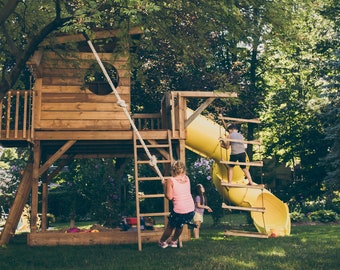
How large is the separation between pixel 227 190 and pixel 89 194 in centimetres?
527

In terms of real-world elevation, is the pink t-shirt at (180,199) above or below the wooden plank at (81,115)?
below

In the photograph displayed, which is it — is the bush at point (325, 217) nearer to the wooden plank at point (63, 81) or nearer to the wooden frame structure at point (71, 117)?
the wooden frame structure at point (71, 117)

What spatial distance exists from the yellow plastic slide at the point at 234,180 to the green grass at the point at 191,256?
87.8 inches

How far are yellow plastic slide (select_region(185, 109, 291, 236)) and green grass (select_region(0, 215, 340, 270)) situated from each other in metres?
2.23

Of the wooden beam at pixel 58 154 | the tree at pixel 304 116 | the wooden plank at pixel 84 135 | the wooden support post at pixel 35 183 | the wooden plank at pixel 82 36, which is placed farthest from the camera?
the tree at pixel 304 116

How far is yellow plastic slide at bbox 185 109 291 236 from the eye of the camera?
13758 mm

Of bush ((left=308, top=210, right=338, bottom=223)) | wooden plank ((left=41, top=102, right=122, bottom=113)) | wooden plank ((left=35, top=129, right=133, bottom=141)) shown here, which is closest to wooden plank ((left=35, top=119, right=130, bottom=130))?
wooden plank ((left=35, top=129, right=133, bottom=141))

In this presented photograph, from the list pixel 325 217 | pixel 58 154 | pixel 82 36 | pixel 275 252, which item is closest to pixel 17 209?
pixel 58 154

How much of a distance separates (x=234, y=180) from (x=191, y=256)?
5723mm

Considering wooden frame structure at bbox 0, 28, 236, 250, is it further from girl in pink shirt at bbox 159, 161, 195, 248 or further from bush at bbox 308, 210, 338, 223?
bush at bbox 308, 210, 338, 223

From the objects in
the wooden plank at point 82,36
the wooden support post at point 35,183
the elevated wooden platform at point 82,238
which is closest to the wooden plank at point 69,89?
the wooden plank at point 82,36

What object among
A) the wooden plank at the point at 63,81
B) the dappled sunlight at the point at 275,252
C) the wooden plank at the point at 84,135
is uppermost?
the wooden plank at the point at 63,81

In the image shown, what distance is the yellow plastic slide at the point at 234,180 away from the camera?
1376 centimetres

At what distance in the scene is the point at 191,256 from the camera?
920 centimetres
